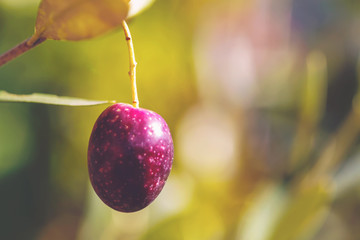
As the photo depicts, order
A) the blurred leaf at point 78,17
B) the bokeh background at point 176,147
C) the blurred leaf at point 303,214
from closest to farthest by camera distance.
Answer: the blurred leaf at point 78,17 → the blurred leaf at point 303,214 → the bokeh background at point 176,147

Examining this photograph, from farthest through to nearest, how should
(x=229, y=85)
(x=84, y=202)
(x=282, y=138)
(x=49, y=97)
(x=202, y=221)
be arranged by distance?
(x=282, y=138) → (x=229, y=85) → (x=84, y=202) → (x=202, y=221) → (x=49, y=97)

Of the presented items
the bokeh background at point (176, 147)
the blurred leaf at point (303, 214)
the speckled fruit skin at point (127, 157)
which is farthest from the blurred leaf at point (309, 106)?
the speckled fruit skin at point (127, 157)

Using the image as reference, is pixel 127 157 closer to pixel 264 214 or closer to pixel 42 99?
pixel 42 99

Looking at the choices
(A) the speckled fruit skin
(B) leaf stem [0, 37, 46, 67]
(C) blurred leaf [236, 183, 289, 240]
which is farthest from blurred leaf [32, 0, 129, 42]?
(C) blurred leaf [236, 183, 289, 240]

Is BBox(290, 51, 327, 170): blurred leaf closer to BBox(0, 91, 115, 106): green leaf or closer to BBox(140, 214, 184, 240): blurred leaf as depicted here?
BBox(140, 214, 184, 240): blurred leaf

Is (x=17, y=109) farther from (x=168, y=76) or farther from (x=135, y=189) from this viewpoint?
(x=135, y=189)

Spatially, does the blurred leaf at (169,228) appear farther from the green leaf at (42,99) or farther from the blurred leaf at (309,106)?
the green leaf at (42,99)

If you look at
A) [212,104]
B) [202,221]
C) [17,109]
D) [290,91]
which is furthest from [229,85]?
[17,109]
